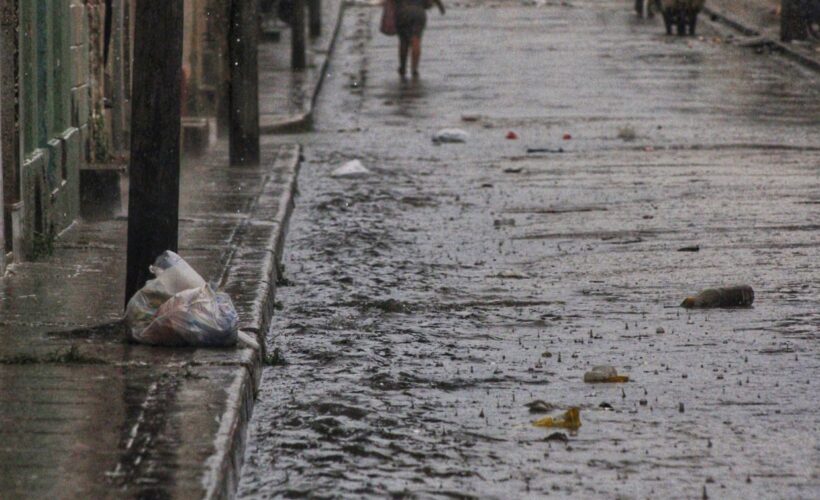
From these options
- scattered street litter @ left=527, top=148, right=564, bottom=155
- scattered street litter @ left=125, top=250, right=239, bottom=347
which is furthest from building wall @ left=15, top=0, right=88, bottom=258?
scattered street litter @ left=527, top=148, right=564, bottom=155

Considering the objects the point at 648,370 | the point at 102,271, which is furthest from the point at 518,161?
the point at 648,370

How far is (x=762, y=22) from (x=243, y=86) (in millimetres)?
19504

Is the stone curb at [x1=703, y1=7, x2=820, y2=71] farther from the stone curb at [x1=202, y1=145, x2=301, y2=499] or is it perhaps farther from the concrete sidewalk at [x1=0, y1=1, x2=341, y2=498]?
the concrete sidewalk at [x1=0, y1=1, x2=341, y2=498]

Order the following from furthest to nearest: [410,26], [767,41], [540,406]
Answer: [767,41] < [410,26] < [540,406]

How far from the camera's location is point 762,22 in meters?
33.2

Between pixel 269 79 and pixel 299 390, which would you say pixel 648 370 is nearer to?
pixel 299 390

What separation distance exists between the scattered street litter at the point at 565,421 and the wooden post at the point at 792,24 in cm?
2315

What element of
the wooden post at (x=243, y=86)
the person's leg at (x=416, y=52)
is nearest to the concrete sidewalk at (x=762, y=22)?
the person's leg at (x=416, y=52)

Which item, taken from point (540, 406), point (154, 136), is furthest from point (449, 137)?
point (540, 406)

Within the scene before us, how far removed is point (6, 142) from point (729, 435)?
4.43 m

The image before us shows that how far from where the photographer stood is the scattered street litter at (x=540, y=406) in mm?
6844

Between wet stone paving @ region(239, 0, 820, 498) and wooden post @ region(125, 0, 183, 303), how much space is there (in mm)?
704

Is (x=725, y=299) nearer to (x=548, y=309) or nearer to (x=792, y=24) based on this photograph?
(x=548, y=309)

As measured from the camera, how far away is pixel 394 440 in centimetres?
641
